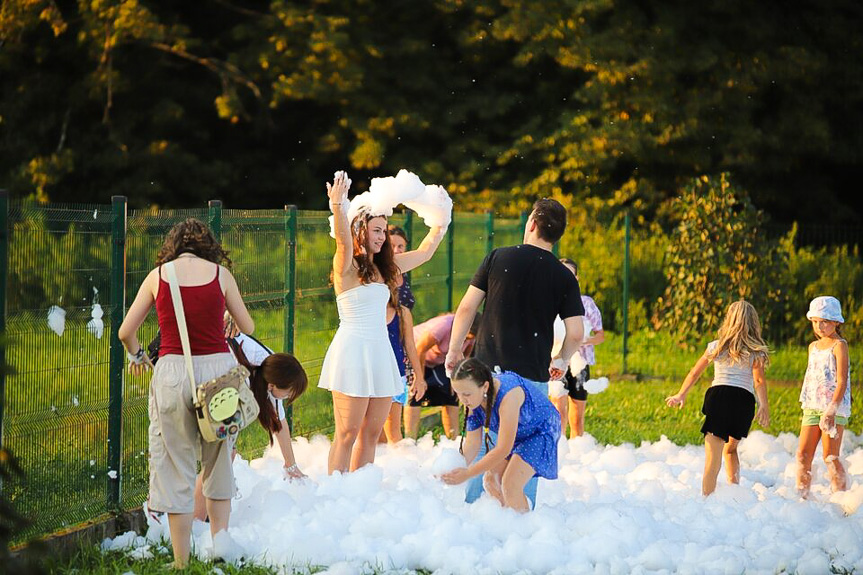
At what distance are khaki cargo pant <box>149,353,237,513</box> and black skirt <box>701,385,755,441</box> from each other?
12.3 ft

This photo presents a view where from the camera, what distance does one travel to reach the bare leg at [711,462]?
29.1 feet

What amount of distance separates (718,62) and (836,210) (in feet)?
16.8

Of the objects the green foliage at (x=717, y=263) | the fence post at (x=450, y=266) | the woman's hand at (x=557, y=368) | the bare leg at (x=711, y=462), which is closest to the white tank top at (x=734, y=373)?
the bare leg at (x=711, y=462)

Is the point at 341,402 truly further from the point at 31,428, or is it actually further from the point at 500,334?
the point at 31,428

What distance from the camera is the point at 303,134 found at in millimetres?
31797

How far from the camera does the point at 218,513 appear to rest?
697cm

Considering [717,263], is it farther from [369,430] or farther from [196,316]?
[196,316]

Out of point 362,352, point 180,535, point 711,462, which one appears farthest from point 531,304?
point 180,535

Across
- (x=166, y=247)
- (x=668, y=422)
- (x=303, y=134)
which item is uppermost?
(x=303, y=134)

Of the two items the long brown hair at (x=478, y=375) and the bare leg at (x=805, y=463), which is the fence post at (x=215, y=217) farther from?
the bare leg at (x=805, y=463)

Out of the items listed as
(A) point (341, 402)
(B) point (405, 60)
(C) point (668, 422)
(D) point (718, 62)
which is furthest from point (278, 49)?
(A) point (341, 402)

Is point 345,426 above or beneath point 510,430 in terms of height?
beneath

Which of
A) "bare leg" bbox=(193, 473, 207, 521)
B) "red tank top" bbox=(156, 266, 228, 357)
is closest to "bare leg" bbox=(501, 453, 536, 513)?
"bare leg" bbox=(193, 473, 207, 521)

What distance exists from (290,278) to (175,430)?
148 inches
